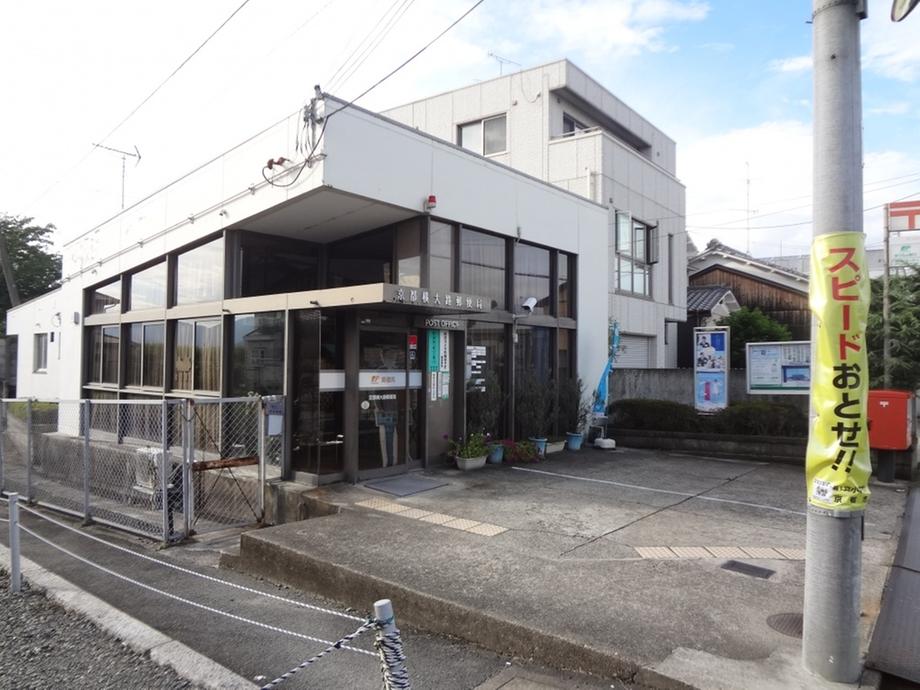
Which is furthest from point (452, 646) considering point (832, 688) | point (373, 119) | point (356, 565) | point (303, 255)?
point (303, 255)

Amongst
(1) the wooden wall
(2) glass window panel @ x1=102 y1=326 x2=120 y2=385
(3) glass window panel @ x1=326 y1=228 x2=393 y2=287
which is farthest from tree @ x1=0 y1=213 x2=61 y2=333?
(1) the wooden wall

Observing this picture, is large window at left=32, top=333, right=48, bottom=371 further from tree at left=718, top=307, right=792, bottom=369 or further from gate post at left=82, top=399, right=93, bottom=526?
tree at left=718, top=307, right=792, bottom=369

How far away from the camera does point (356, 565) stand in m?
5.06

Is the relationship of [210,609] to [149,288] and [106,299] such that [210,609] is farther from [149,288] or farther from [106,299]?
[106,299]

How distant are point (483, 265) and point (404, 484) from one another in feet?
13.5

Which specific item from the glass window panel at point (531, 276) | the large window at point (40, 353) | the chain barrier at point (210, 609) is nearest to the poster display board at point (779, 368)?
the glass window panel at point (531, 276)

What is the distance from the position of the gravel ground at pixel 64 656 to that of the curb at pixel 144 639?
0.15 ft

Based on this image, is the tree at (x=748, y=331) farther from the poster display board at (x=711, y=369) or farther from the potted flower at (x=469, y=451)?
the potted flower at (x=469, y=451)

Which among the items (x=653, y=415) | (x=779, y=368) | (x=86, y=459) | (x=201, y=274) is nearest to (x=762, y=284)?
(x=779, y=368)

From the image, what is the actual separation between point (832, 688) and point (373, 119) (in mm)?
7893

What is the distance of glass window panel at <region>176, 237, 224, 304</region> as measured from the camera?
10258 mm

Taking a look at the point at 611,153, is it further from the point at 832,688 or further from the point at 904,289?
the point at 832,688

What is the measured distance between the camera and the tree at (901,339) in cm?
1128

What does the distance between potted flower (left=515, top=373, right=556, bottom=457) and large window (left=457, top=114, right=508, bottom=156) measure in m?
9.15
